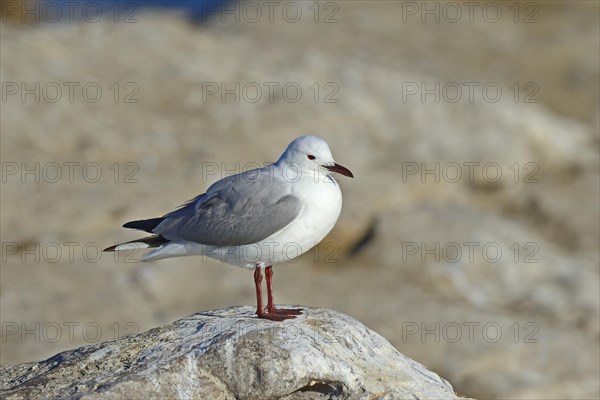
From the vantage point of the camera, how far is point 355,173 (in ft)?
78.2

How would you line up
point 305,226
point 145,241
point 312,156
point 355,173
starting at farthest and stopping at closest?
point 355,173 → point 145,241 → point 312,156 → point 305,226

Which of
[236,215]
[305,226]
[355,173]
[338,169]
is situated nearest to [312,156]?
[338,169]

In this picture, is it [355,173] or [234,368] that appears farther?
[355,173]

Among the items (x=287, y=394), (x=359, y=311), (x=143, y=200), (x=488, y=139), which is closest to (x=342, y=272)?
(x=359, y=311)

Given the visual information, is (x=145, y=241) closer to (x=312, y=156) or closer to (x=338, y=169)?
(x=312, y=156)

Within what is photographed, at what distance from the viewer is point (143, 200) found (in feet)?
71.4

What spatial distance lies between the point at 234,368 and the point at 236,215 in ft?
7.84

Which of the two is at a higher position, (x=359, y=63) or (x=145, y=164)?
(x=359, y=63)

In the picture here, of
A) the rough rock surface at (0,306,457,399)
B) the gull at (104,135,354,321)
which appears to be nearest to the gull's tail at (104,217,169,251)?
the gull at (104,135,354,321)

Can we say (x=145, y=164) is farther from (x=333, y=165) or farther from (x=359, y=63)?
(x=333, y=165)

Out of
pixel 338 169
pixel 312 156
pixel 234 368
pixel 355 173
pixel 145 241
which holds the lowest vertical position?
pixel 234 368

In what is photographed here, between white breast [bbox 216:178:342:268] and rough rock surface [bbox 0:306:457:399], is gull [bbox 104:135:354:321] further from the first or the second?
rough rock surface [bbox 0:306:457:399]

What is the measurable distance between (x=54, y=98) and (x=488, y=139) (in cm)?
1034

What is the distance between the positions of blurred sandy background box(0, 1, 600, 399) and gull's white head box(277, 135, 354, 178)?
7972 millimetres
